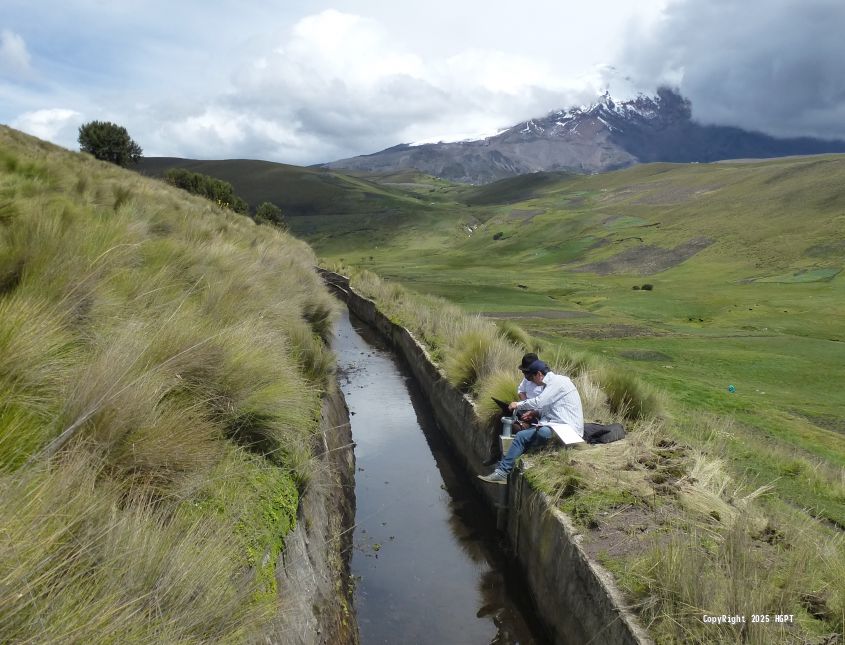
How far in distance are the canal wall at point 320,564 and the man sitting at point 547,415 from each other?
226 cm

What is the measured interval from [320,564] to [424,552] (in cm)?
275

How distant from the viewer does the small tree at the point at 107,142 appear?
174 ft

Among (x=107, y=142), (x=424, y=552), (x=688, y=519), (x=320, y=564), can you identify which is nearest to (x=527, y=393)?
(x=424, y=552)

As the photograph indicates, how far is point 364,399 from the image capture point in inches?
636

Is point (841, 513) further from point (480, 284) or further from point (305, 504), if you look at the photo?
point (480, 284)

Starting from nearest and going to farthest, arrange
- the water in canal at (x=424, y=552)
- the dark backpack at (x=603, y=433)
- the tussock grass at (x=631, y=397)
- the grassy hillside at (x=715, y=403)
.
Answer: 1. the grassy hillside at (x=715, y=403)
2. the water in canal at (x=424, y=552)
3. the dark backpack at (x=603, y=433)
4. the tussock grass at (x=631, y=397)

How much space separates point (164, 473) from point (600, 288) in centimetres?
4793

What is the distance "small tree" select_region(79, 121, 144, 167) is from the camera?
5312 centimetres

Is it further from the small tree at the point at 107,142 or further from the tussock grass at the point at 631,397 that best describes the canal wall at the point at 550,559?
the small tree at the point at 107,142

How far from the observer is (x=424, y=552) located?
28.3 ft

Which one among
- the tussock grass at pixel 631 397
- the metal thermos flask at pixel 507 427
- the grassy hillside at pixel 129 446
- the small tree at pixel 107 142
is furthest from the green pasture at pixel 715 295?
the small tree at pixel 107 142

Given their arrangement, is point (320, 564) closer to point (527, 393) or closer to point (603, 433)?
point (527, 393)

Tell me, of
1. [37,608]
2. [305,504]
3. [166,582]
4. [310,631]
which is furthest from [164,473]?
[305,504]

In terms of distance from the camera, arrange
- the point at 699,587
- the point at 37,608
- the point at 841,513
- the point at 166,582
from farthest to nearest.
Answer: the point at 841,513 → the point at 699,587 → the point at 166,582 → the point at 37,608
